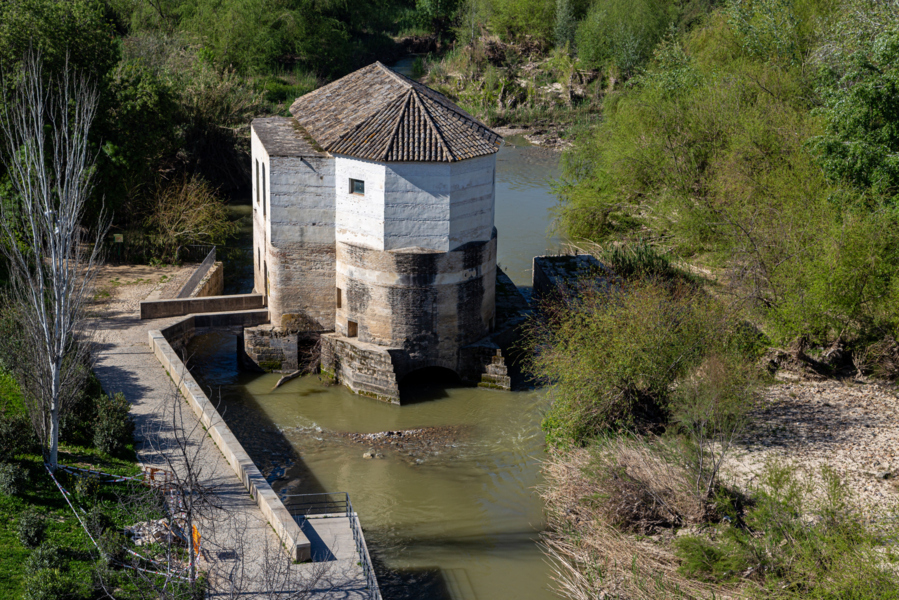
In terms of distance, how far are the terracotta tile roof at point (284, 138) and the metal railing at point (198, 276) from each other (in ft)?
20.6

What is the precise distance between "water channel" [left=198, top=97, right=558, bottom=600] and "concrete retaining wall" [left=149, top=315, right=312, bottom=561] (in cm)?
216

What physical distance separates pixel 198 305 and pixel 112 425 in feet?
32.0

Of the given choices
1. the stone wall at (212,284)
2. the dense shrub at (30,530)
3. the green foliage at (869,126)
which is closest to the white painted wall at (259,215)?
the stone wall at (212,284)

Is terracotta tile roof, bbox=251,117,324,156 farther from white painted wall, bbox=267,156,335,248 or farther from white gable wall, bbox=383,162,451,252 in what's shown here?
white gable wall, bbox=383,162,451,252

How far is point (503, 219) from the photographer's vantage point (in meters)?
45.9

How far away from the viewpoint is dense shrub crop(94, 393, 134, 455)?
21.0 m

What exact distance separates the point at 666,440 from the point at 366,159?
37.7 feet

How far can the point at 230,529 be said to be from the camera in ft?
60.0

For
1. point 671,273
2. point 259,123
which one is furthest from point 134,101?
point 671,273

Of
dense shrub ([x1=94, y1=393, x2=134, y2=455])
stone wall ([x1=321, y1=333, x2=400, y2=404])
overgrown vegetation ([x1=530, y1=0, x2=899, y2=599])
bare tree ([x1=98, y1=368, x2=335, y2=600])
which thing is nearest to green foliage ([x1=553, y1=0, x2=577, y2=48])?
overgrown vegetation ([x1=530, y1=0, x2=899, y2=599])

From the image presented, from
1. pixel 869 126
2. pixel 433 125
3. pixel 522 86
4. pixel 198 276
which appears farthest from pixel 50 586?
pixel 522 86

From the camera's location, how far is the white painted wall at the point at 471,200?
2717 cm

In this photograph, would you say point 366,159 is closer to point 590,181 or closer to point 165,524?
point 165,524

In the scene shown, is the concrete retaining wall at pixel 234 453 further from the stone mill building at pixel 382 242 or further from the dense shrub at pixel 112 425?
the stone mill building at pixel 382 242
